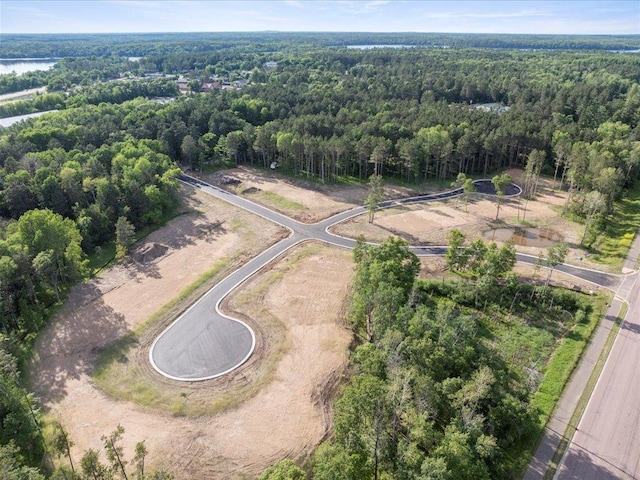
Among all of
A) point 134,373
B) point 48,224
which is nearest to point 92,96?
point 48,224

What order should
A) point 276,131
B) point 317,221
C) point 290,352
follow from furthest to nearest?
point 276,131 → point 317,221 → point 290,352

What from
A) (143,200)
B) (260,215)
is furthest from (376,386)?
(143,200)

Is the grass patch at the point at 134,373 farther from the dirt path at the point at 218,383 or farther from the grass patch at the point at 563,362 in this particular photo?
the grass patch at the point at 563,362

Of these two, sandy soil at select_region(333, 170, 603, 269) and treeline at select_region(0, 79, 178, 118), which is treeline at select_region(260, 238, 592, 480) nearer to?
sandy soil at select_region(333, 170, 603, 269)

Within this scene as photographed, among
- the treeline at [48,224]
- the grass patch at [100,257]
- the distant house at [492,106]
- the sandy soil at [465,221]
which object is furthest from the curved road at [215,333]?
the distant house at [492,106]

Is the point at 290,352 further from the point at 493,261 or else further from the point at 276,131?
the point at 276,131

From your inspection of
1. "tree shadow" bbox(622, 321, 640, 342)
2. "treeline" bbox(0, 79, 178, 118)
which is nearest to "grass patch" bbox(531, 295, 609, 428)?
"tree shadow" bbox(622, 321, 640, 342)
